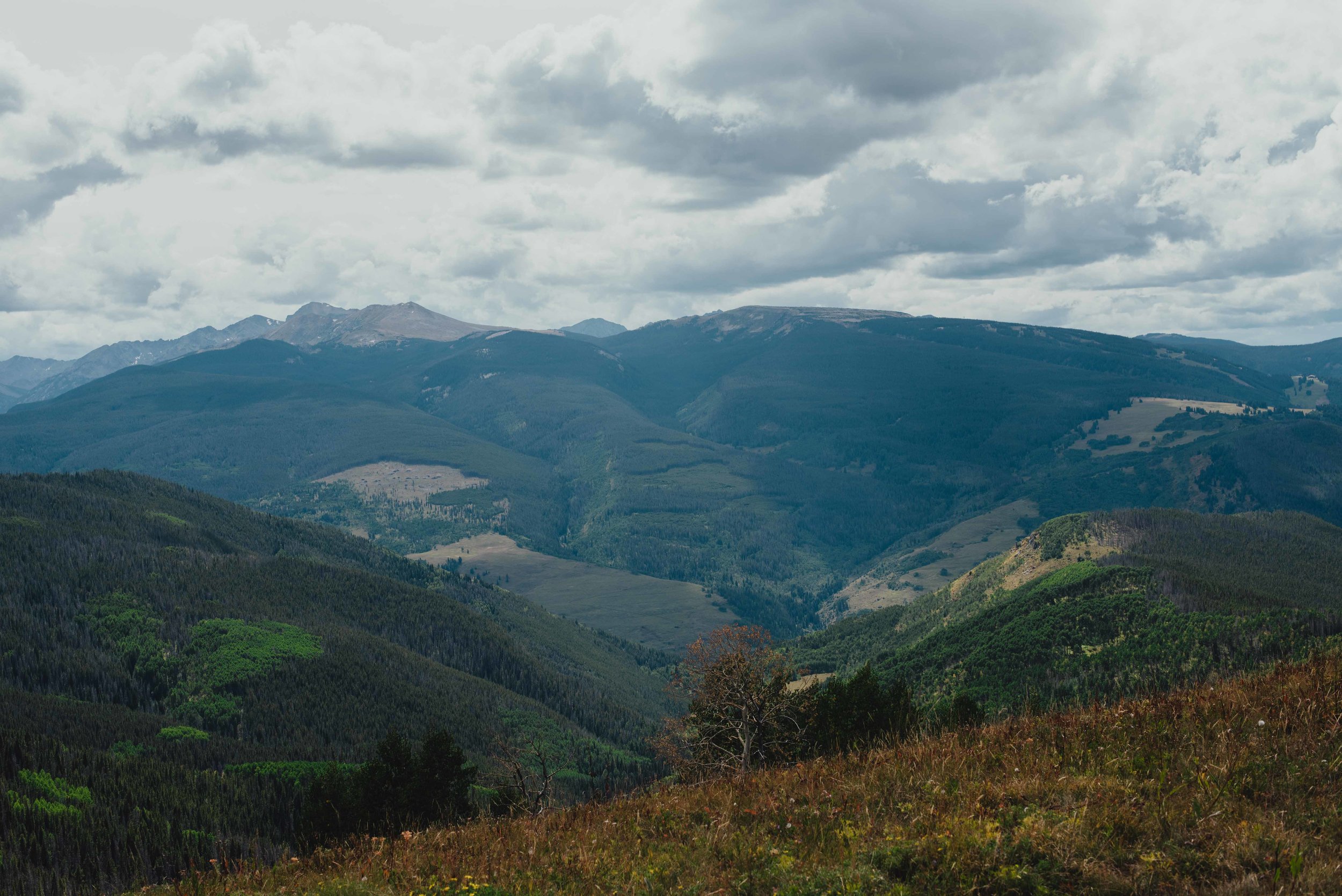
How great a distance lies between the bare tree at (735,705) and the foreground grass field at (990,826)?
2770 centimetres

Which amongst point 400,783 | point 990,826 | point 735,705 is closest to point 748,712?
point 735,705

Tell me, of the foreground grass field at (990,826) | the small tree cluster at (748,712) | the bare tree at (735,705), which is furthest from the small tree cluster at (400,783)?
the foreground grass field at (990,826)

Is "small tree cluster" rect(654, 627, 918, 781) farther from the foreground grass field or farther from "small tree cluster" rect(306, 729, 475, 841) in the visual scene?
"small tree cluster" rect(306, 729, 475, 841)

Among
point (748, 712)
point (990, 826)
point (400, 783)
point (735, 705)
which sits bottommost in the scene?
point (400, 783)

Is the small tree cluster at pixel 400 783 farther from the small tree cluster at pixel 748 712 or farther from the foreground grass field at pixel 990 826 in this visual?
the foreground grass field at pixel 990 826

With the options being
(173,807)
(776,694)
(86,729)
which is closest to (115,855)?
(173,807)

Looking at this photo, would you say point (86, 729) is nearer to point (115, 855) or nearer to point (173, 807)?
point (173, 807)

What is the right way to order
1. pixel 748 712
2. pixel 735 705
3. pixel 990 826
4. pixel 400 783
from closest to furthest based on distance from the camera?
1. pixel 990 826
2. pixel 748 712
3. pixel 735 705
4. pixel 400 783

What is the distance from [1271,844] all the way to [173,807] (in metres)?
150

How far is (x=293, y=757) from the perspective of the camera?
180500 mm

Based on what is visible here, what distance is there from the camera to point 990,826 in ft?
44.9

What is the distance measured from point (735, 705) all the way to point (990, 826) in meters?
36.1

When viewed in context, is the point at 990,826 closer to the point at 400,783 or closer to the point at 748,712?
the point at 748,712

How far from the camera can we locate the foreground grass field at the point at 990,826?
12844mm
